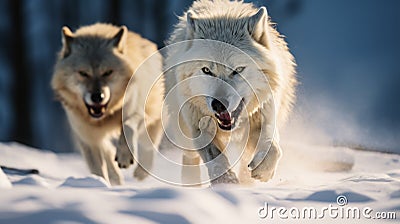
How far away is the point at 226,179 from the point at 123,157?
0.75 metres

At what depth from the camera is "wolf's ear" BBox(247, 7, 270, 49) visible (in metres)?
3.05

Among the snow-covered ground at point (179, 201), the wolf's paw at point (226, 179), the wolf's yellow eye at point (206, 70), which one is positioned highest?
the wolf's yellow eye at point (206, 70)

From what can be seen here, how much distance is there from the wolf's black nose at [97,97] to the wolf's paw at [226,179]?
98 cm

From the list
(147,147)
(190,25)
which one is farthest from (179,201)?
(147,147)

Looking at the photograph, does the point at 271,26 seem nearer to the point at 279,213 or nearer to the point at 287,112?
the point at 287,112

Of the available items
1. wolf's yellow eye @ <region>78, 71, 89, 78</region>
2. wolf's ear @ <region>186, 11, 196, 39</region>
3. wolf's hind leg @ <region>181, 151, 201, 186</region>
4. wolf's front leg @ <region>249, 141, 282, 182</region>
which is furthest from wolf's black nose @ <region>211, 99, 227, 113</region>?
wolf's yellow eye @ <region>78, 71, 89, 78</region>

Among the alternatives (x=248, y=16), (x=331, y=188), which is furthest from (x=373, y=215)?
(x=248, y=16)

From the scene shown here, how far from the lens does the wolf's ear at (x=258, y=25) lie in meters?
3.05

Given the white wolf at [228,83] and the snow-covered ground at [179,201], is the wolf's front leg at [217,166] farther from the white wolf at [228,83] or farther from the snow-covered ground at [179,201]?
the snow-covered ground at [179,201]

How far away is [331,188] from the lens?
8.29 ft

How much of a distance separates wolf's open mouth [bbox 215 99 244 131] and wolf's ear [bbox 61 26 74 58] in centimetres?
125

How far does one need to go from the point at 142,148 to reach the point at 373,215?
2207 mm

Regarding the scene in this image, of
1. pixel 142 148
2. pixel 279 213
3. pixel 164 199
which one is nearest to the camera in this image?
pixel 164 199

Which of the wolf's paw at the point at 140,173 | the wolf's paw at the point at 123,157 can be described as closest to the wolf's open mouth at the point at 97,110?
the wolf's paw at the point at 123,157
